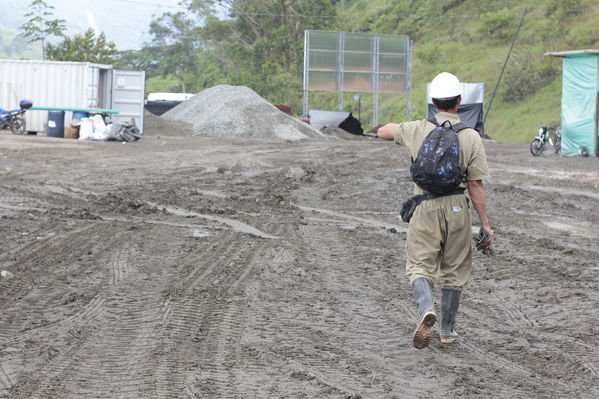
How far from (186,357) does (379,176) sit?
1365 cm

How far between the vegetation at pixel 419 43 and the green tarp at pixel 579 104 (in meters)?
12.4

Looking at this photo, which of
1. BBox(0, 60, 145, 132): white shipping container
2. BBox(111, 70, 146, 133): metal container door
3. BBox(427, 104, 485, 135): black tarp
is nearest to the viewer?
BBox(0, 60, 145, 132): white shipping container

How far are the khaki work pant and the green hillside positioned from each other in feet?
125

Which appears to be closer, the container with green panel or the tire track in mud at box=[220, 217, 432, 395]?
the tire track in mud at box=[220, 217, 432, 395]

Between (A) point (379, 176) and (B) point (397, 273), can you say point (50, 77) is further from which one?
(B) point (397, 273)

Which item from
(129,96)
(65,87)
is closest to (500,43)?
(129,96)

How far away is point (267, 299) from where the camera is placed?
23.3 ft

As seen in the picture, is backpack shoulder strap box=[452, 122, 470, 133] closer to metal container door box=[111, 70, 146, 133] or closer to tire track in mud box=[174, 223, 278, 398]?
tire track in mud box=[174, 223, 278, 398]

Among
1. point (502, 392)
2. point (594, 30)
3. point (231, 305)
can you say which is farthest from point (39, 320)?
point (594, 30)

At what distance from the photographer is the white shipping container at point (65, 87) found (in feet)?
110

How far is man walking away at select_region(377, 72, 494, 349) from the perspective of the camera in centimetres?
570

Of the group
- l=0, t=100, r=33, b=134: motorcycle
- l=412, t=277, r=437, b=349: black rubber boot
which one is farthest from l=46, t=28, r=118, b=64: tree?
l=412, t=277, r=437, b=349: black rubber boot

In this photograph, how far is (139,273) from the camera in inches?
317

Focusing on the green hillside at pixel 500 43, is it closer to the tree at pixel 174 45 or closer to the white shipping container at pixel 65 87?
the white shipping container at pixel 65 87
